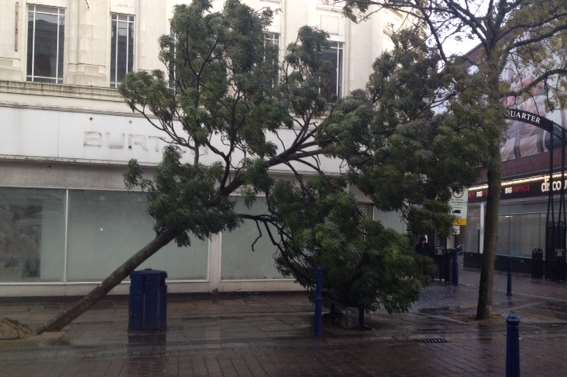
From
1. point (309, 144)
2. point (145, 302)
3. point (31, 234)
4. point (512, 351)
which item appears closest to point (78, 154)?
point (31, 234)

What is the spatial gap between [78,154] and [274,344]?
7.72m

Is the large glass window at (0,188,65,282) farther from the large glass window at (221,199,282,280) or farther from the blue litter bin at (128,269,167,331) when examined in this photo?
the blue litter bin at (128,269,167,331)

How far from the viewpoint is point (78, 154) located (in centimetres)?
1525

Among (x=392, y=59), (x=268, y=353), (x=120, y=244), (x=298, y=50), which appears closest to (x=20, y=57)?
(x=120, y=244)

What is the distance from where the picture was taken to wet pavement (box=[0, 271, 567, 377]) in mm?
8562

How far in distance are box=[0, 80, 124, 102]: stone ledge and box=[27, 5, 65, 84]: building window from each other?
557 mm

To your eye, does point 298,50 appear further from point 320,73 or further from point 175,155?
point 175,155

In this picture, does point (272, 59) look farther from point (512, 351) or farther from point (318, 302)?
point (512, 351)

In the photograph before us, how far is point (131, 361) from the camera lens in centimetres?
902

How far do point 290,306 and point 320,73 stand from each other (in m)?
6.31

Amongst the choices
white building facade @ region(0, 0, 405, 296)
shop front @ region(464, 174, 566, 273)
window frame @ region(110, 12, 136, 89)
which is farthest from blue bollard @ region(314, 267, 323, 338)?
shop front @ region(464, 174, 566, 273)

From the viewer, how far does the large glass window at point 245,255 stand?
667 inches

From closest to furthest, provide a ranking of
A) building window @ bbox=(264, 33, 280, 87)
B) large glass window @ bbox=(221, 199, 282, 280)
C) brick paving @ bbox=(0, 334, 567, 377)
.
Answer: brick paving @ bbox=(0, 334, 567, 377) < building window @ bbox=(264, 33, 280, 87) < large glass window @ bbox=(221, 199, 282, 280)

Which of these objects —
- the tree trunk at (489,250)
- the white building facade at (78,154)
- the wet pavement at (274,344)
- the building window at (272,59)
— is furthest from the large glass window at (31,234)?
the tree trunk at (489,250)
